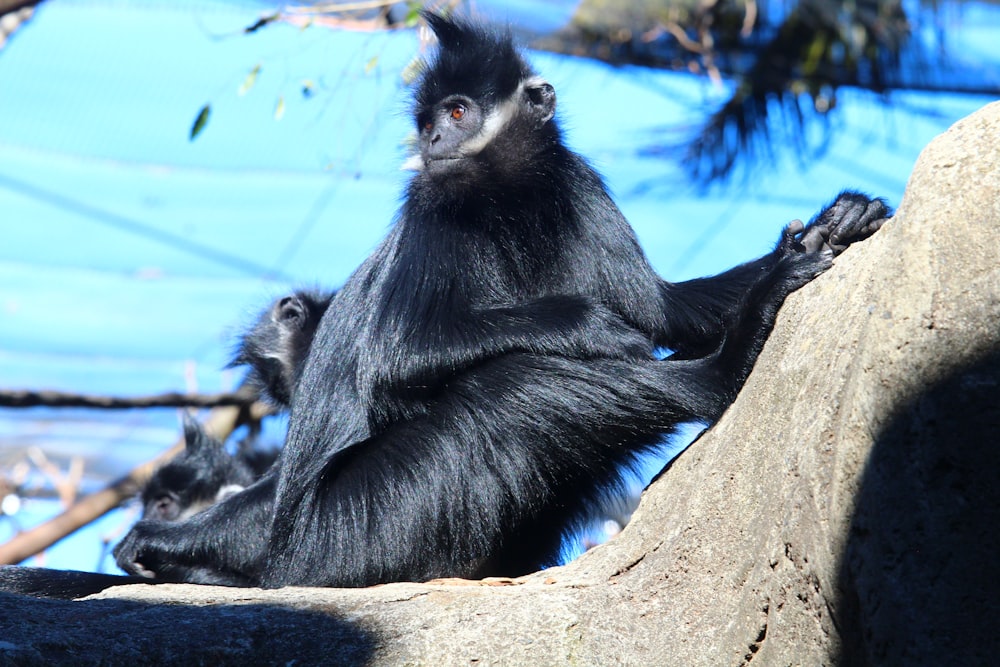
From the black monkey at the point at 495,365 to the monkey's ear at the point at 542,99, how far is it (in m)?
0.17

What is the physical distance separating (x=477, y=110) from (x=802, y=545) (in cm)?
204

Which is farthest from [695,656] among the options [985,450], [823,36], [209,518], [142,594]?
[823,36]

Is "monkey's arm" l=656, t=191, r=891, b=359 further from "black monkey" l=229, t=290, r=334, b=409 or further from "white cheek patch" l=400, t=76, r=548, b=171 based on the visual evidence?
"black monkey" l=229, t=290, r=334, b=409

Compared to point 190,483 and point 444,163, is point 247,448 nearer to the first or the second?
point 190,483

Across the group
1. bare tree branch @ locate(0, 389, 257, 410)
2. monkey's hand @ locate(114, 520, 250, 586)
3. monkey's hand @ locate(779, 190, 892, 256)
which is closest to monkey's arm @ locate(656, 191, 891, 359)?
monkey's hand @ locate(779, 190, 892, 256)

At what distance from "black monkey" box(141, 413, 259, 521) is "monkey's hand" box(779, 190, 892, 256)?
3.59 metres

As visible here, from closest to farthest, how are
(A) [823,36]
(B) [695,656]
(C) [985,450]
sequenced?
(C) [985,450], (B) [695,656], (A) [823,36]

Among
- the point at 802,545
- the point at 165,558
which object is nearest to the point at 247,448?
the point at 165,558

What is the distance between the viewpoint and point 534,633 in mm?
2672

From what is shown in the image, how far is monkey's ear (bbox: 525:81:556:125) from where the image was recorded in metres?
3.90

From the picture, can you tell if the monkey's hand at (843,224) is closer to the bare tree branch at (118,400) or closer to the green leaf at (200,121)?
the green leaf at (200,121)

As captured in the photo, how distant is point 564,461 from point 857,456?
44.2 inches

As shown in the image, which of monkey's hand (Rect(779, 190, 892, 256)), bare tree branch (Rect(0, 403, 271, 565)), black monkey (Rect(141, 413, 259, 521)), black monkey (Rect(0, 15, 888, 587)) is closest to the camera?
monkey's hand (Rect(779, 190, 892, 256))

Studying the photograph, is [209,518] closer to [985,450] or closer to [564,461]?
[564,461]
